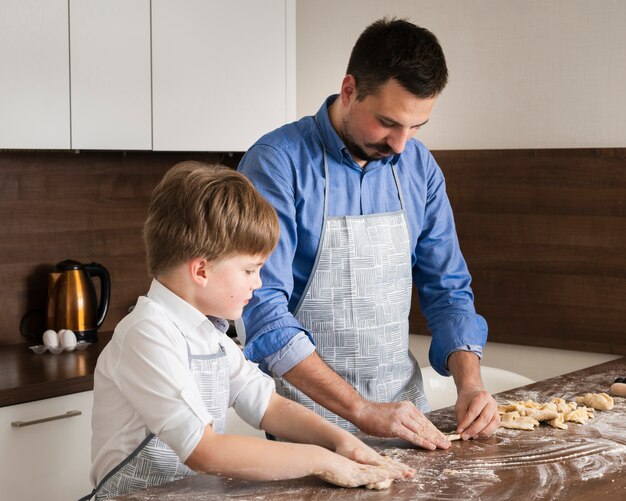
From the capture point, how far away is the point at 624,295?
2750mm

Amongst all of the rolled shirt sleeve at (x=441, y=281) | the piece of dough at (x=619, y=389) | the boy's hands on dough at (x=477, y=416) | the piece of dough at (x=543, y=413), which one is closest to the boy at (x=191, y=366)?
the boy's hands on dough at (x=477, y=416)

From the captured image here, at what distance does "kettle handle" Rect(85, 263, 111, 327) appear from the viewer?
8.95ft

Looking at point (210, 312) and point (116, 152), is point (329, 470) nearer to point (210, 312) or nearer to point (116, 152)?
point (210, 312)

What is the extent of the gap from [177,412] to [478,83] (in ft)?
6.60

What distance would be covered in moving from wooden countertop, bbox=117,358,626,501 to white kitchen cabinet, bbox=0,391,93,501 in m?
1.02

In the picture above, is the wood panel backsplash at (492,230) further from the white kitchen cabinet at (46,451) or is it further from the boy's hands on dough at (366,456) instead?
the boy's hands on dough at (366,456)

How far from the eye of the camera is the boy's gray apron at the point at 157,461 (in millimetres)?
1372

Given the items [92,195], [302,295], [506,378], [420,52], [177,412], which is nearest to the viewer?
[177,412]

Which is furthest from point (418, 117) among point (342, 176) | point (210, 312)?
point (210, 312)

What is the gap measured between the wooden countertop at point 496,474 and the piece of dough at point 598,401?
0.04 meters

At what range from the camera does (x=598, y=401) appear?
5.79 feet

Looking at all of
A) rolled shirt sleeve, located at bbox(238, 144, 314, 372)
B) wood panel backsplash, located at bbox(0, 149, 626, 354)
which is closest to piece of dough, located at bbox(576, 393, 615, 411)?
rolled shirt sleeve, located at bbox(238, 144, 314, 372)

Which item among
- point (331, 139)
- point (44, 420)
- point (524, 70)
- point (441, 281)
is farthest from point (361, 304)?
point (524, 70)

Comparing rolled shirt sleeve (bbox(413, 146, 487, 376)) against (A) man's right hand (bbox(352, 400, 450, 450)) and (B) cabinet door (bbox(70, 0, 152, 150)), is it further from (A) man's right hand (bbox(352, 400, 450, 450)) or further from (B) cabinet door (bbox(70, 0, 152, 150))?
(B) cabinet door (bbox(70, 0, 152, 150))
